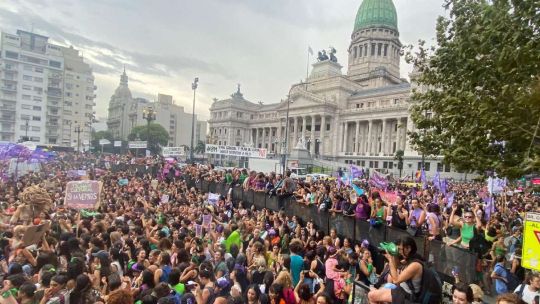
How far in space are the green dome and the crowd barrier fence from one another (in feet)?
279

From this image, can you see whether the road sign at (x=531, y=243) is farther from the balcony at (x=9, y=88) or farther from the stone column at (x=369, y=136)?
the balcony at (x=9, y=88)

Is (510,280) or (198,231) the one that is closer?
(510,280)

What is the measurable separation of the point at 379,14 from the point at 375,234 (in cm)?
9149

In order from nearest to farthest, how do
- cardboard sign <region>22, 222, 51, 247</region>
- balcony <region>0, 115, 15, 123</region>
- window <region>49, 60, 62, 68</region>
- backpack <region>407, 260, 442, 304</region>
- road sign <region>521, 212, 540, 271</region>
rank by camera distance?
backpack <region>407, 260, 442, 304</region>
road sign <region>521, 212, 540, 271</region>
cardboard sign <region>22, 222, 51, 247</region>
balcony <region>0, 115, 15, 123</region>
window <region>49, 60, 62, 68</region>

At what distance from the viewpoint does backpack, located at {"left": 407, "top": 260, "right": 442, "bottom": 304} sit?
4043 mm

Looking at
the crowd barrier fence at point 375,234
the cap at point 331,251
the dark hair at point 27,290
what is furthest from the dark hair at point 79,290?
the crowd barrier fence at point 375,234

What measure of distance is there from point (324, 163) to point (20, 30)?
85811 millimetres

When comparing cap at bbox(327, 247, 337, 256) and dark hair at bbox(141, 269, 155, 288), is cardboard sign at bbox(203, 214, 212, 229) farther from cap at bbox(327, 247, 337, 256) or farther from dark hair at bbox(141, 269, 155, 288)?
dark hair at bbox(141, 269, 155, 288)

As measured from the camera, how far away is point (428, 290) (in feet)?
13.3

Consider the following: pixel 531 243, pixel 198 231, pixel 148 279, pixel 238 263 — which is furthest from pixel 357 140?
pixel 148 279

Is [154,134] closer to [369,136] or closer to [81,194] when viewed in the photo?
[369,136]

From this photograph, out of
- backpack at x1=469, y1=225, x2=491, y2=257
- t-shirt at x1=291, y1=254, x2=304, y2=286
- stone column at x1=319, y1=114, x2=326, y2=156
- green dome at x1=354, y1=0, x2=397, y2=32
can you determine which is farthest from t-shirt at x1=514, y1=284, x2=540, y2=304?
green dome at x1=354, y1=0, x2=397, y2=32

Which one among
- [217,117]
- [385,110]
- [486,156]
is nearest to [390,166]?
[385,110]

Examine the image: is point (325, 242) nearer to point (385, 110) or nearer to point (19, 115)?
point (385, 110)
